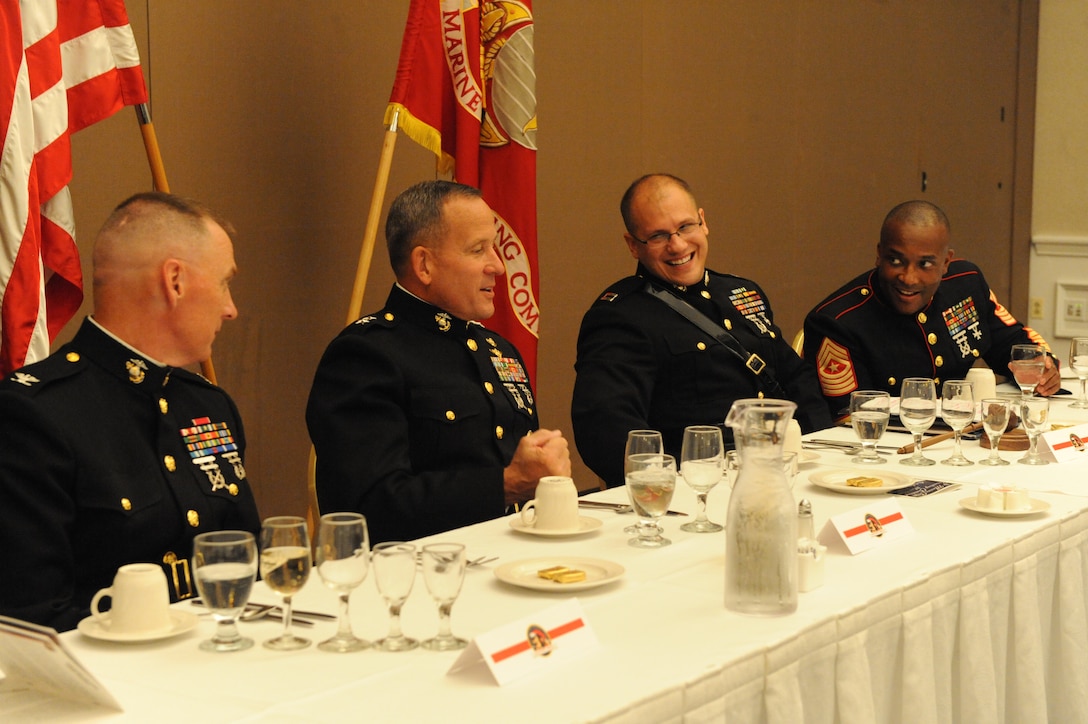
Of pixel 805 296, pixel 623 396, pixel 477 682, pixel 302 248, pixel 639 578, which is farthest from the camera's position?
pixel 805 296

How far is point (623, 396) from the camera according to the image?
10.6ft

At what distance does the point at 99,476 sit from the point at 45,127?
3.49 feet

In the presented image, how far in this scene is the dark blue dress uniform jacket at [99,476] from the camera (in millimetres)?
1831

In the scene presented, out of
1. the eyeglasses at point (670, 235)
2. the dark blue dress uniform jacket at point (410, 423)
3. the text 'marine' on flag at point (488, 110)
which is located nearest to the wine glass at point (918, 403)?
the dark blue dress uniform jacket at point (410, 423)

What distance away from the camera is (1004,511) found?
207cm

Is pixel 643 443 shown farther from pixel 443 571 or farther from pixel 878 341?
pixel 878 341

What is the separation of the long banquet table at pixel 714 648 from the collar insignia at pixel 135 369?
1.80ft

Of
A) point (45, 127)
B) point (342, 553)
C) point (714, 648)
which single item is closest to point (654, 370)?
point (45, 127)

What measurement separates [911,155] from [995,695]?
5291 mm

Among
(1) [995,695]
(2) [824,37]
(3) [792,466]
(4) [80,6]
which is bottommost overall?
(1) [995,695]

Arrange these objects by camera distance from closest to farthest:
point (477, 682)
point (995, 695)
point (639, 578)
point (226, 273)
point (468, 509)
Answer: point (477, 682) < point (639, 578) < point (995, 695) < point (226, 273) < point (468, 509)

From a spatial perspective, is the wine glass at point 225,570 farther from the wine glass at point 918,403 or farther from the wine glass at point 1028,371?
the wine glass at point 1028,371

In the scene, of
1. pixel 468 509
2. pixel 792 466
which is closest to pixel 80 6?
pixel 468 509

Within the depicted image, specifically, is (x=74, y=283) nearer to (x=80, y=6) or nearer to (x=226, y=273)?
(x=80, y=6)
